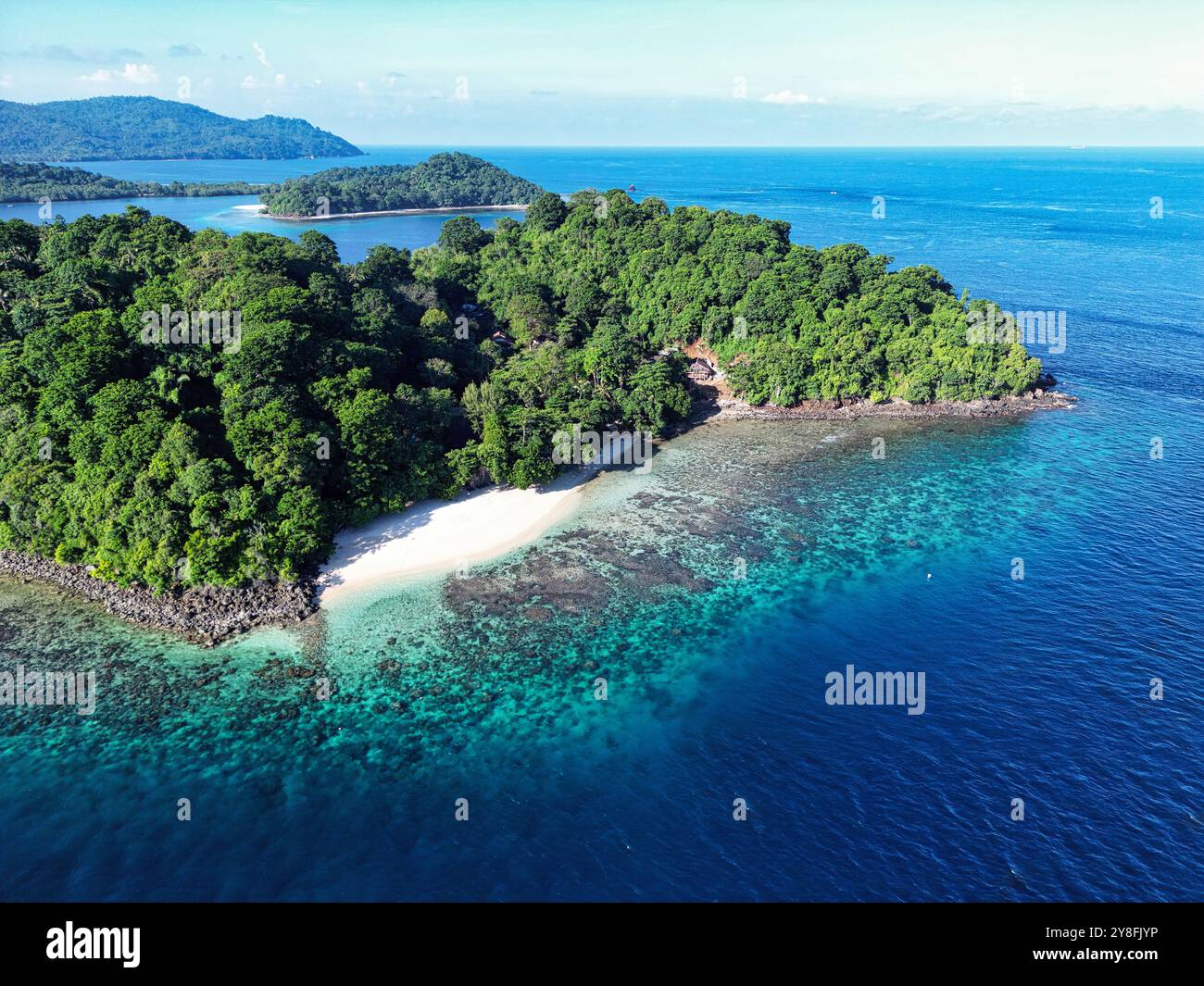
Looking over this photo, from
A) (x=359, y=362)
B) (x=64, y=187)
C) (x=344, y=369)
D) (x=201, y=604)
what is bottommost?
(x=201, y=604)

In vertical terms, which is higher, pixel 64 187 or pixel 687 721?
pixel 64 187

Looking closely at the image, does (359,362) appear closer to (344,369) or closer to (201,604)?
(344,369)

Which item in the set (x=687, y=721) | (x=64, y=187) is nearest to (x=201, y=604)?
(x=687, y=721)

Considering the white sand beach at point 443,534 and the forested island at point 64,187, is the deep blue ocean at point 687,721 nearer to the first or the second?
the white sand beach at point 443,534

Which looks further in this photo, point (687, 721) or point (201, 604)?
point (201, 604)

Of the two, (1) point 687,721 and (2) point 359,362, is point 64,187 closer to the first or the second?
(2) point 359,362
